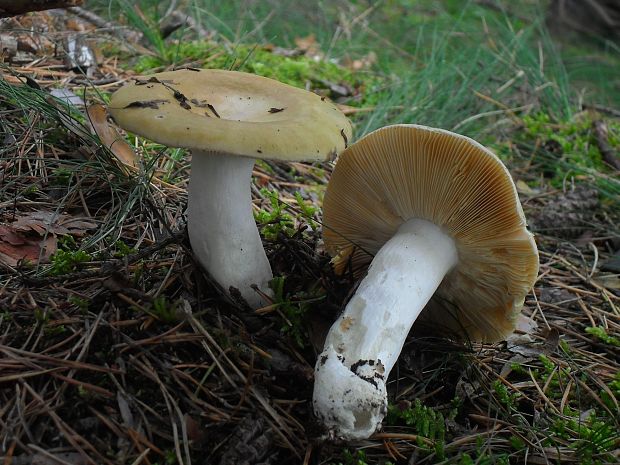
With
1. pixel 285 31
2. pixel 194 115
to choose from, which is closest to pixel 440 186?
pixel 194 115

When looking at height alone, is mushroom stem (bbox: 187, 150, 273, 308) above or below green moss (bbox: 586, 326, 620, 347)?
above

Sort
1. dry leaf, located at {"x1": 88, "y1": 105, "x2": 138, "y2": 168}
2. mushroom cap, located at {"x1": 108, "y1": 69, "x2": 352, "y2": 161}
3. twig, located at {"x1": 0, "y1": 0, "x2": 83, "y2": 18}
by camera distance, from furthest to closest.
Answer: dry leaf, located at {"x1": 88, "y1": 105, "x2": 138, "y2": 168} < twig, located at {"x1": 0, "y1": 0, "x2": 83, "y2": 18} < mushroom cap, located at {"x1": 108, "y1": 69, "x2": 352, "y2": 161}

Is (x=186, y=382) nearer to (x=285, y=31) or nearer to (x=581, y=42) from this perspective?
(x=285, y=31)

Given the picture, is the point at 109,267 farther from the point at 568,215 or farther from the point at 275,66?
the point at 568,215

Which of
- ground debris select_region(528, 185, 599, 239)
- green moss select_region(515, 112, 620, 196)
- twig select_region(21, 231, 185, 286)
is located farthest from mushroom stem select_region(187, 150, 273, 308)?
green moss select_region(515, 112, 620, 196)

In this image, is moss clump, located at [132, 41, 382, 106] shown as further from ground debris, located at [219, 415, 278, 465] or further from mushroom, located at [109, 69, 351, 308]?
ground debris, located at [219, 415, 278, 465]

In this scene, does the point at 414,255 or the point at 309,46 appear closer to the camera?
the point at 414,255

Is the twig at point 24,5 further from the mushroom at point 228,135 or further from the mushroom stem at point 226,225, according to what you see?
the mushroom stem at point 226,225

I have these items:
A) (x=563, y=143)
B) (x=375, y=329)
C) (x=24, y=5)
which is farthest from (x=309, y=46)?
(x=375, y=329)
